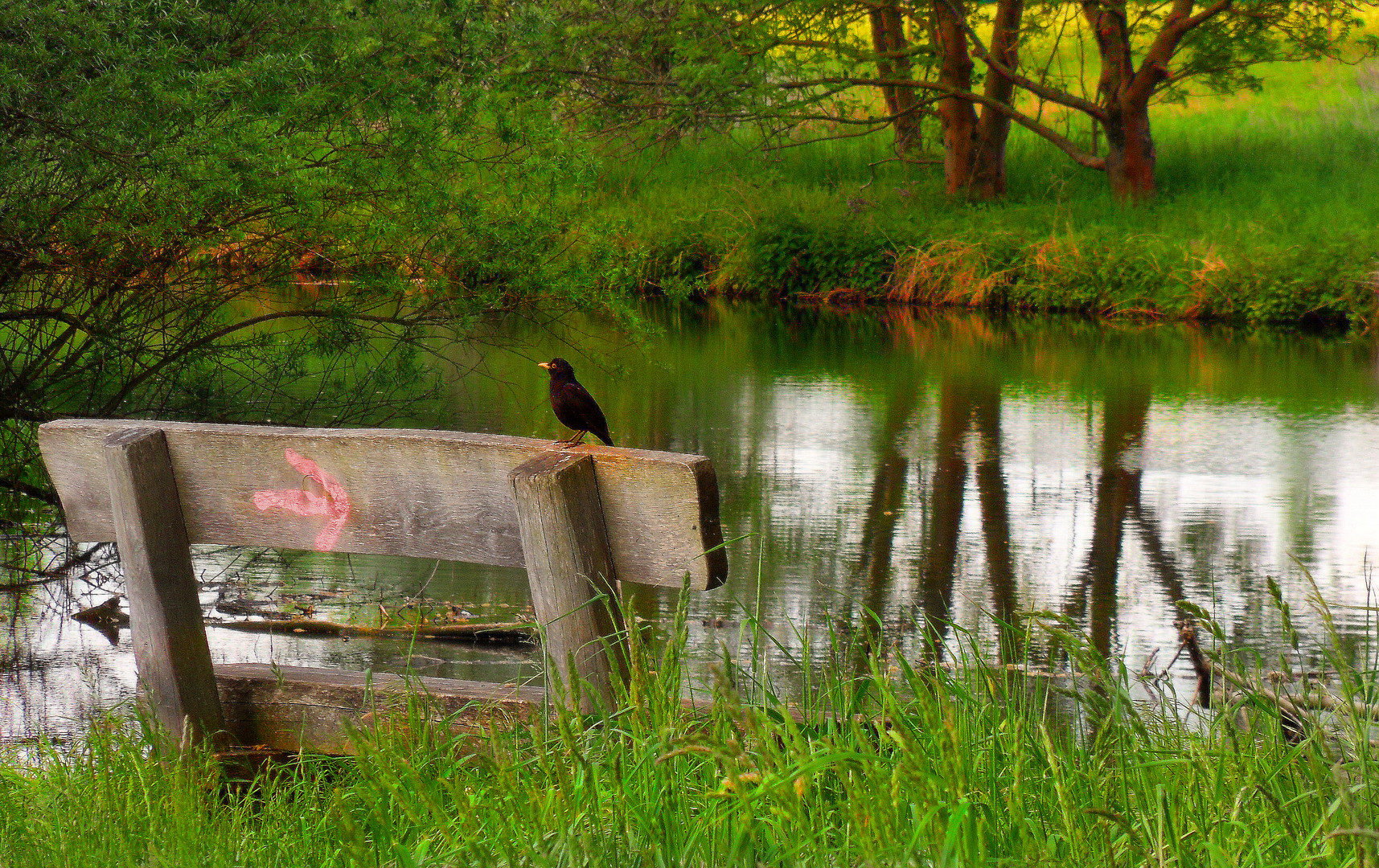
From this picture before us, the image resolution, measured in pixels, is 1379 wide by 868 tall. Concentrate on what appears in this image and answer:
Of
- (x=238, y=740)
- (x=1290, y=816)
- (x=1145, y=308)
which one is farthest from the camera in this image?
(x=1145, y=308)

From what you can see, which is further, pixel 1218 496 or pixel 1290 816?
pixel 1218 496

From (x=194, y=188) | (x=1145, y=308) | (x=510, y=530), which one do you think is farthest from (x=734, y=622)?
(x=1145, y=308)

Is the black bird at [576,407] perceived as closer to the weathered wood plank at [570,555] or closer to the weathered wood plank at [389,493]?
the weathered wood plank at [389,493]

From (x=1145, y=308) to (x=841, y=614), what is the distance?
48.4 ft

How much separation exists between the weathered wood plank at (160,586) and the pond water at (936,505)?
1308mm

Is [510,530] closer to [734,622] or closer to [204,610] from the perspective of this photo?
[734,622]

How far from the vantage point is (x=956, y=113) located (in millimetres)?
25469

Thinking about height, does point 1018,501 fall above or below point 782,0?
below

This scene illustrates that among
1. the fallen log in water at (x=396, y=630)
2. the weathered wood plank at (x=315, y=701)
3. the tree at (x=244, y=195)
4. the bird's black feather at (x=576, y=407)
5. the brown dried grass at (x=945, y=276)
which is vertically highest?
the tree at (x=244, y=195)

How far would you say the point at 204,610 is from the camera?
6602 millimetres

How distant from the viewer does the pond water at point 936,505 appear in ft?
20.2

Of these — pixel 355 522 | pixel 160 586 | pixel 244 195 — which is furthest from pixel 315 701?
pixel 244 195

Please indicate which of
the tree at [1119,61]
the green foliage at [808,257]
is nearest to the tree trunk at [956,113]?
the tree at [1119,61]

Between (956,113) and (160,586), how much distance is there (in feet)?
76.7
